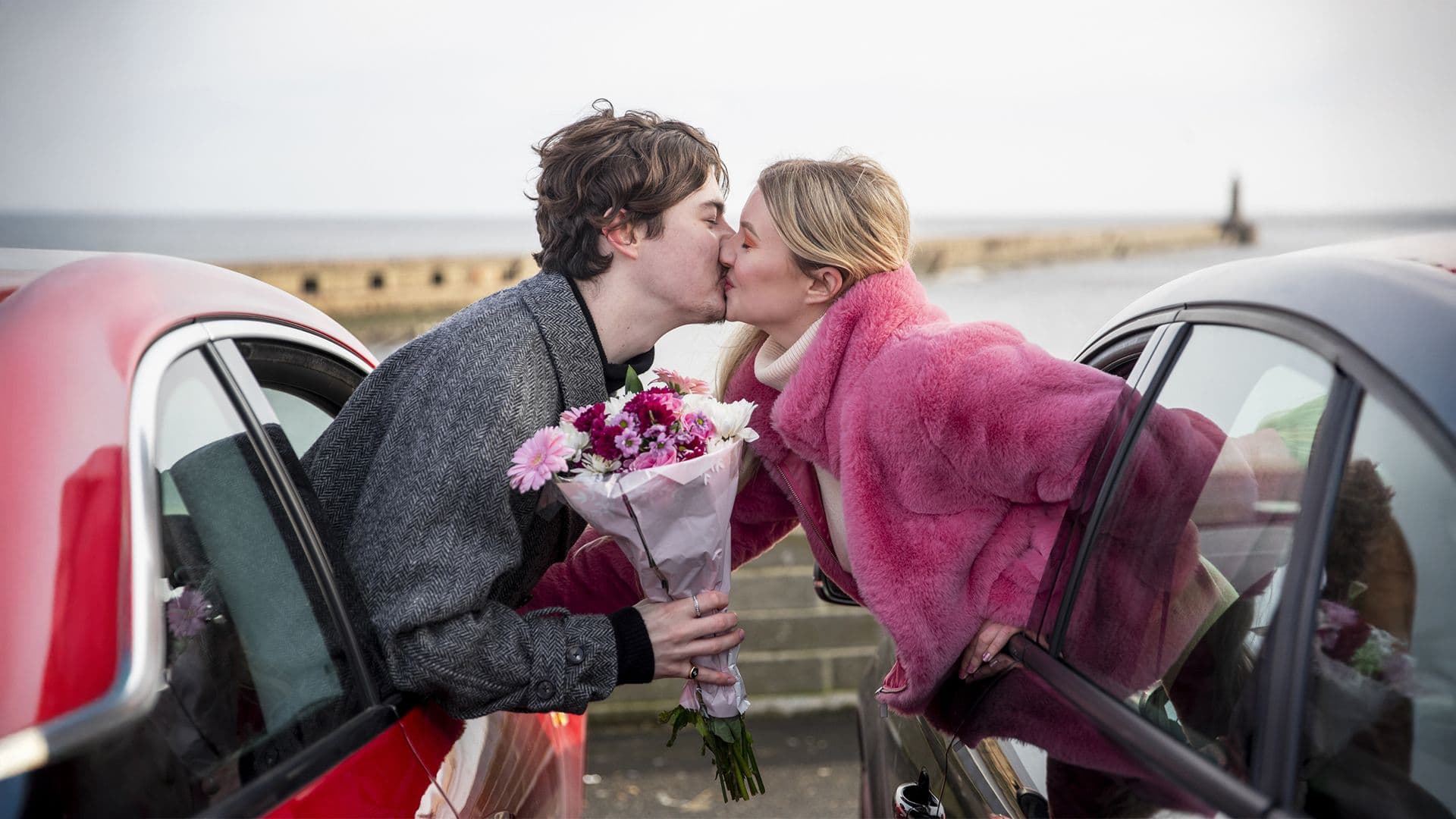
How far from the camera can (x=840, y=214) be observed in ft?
8.50

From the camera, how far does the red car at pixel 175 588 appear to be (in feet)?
3.92

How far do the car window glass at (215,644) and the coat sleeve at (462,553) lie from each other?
0.16 m

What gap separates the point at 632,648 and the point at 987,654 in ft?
2.17

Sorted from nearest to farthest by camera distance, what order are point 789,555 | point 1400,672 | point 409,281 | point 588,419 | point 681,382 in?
point 1400,672 → point 588,419 → point 681,382 → point 789,555 → point 409,281

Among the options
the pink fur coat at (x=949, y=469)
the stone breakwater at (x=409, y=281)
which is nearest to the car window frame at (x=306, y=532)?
the pink fur coat at (x=949, y=469)

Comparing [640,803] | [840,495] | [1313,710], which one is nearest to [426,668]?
[840,495]

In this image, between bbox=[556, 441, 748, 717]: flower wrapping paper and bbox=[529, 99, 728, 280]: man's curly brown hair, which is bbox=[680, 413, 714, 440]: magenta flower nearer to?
bbox=[556, 441, 748, 717]: flower wrapping paper

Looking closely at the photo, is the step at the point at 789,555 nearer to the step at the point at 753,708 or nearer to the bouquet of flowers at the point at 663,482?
the step at the point at 753,708

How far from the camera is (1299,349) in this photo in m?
1.39

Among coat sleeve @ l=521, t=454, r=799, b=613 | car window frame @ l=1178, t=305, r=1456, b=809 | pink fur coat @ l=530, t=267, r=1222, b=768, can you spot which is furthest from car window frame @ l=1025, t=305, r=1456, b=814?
coat sleeve @ l=521, t=454, r=799, b=613

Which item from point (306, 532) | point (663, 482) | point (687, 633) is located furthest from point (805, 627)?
point (306, 532)

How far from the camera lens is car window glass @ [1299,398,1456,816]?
1.13 metres

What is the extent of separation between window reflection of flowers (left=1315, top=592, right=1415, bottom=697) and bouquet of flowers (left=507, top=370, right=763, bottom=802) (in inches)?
44.4

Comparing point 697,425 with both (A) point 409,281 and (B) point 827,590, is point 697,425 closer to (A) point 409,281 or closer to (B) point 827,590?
(B) point 827,590
